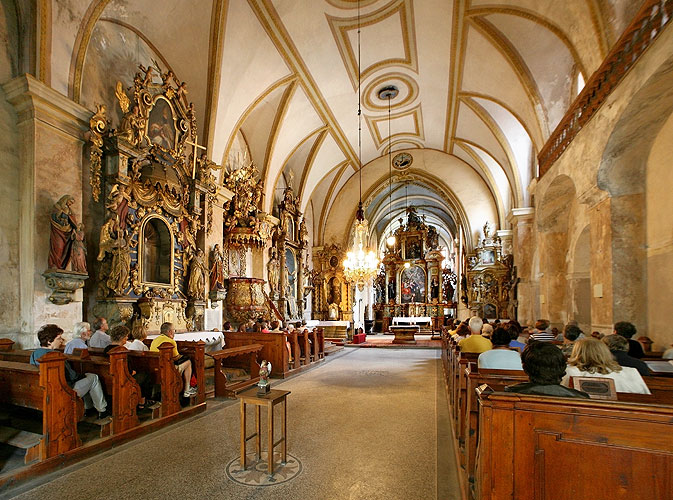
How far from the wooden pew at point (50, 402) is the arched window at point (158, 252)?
448 cm

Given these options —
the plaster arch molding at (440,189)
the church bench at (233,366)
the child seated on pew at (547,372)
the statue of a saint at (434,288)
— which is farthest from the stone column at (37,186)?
the statue of a saint at (434,288)

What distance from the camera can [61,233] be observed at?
5.64 metres

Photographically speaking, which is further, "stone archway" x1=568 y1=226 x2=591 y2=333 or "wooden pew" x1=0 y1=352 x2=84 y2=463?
"stone archway" x1=568 y1=226 x2=591 y2=333

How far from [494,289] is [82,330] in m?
13.4

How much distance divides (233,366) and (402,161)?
13154mm

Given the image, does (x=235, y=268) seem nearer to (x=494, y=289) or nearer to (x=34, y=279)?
(x=34, y=279)

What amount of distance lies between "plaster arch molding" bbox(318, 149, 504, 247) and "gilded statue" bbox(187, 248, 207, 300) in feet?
30.8

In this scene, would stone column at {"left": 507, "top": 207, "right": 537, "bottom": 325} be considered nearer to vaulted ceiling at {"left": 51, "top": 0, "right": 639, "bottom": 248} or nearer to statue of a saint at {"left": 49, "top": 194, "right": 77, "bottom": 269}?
vaulted ceiling at {"left": 51, "top": 0, "right": 639, "bottom": 248}

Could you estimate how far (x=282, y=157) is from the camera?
12.7 meters

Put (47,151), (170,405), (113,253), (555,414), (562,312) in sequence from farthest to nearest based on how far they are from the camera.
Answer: (562,312) < (113,253) < (47,151) < (170,405) < (555,414)

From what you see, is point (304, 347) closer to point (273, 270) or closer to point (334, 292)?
point (273, 270)

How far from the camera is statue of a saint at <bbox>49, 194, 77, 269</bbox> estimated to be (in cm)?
557

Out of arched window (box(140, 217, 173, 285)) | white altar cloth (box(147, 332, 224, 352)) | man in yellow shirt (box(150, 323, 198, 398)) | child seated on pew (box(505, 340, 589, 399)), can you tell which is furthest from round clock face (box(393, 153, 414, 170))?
child seated on pew (box(505, 340, 589, 399))

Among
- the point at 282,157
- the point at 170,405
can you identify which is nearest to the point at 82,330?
the point at 170,405
